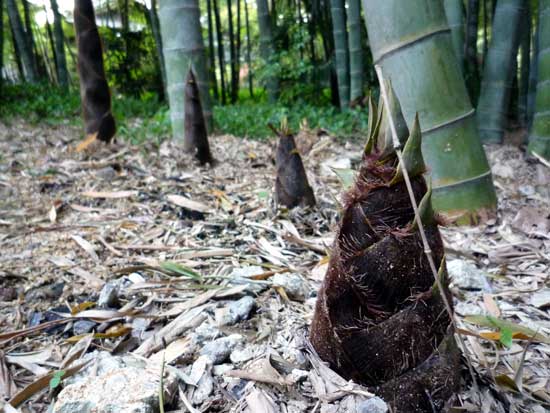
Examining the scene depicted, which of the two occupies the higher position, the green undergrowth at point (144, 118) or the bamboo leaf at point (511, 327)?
the green undergrowth at point (144, 118)

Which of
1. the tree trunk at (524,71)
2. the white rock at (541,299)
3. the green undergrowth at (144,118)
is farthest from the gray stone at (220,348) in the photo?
the tree trunk at (524,71)

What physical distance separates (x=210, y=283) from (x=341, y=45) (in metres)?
5.39

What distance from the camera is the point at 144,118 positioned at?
5.34 meters

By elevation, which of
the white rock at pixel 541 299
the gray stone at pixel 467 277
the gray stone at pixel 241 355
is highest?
the gray stone at pixel 241 355

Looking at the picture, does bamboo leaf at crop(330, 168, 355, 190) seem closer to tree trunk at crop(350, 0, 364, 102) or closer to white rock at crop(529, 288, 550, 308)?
white rock at crop(529, 288, 550, 308)

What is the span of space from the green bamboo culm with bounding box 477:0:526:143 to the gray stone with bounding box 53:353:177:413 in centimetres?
346

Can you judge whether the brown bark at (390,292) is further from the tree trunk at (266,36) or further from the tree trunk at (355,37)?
the tree trunk at (266,36)

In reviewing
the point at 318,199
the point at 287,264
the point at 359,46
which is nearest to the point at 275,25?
the point at 359,46

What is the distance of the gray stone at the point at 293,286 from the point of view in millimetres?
1379

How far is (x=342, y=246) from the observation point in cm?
81

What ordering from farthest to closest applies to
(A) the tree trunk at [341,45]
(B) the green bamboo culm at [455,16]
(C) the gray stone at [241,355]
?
(A) the tree trunk at [341,45]
(B) the green bamboo culm at [455,16]
(C) the gray stone at [241,355]

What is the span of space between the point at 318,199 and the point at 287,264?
2.81 feet

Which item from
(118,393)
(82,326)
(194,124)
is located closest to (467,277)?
(118,393)

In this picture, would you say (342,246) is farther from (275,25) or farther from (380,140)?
(275,25)
